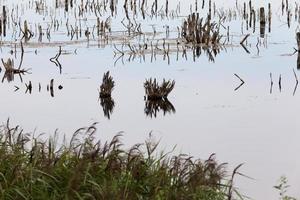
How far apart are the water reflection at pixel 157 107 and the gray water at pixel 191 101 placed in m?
0.12

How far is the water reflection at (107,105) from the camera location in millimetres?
13141

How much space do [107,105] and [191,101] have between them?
4.91 ft

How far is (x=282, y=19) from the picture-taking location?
2672 centimetres

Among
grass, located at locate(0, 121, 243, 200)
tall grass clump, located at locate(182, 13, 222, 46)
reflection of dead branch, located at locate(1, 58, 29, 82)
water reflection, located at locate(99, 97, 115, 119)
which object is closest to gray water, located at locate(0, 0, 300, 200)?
water reflection, located at locate(99, 97, 115, 119)

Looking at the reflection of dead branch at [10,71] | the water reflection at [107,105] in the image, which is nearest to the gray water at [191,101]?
the water reflection at [107,105]

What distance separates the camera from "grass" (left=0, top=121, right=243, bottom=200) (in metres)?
6.13

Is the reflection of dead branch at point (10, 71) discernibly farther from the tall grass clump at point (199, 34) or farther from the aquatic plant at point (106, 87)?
the tall grass clump at point (199, 34)

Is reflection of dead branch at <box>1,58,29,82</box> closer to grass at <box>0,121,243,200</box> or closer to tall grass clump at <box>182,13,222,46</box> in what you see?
tall grass clump at <box>182,13,222,46</box>

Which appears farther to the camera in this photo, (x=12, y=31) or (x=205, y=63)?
(x=12, y=31)

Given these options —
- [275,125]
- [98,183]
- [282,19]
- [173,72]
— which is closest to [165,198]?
[98,183]

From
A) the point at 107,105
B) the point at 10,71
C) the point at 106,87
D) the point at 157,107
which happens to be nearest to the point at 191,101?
the point at 157,107

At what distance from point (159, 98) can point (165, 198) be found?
7.69 m

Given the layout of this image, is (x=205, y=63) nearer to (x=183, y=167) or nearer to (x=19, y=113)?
(x=19, y=113)

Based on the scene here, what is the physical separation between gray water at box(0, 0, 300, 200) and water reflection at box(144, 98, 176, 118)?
0.38 feet
